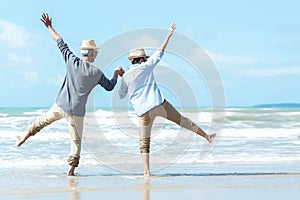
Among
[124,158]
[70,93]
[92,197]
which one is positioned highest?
[70,93]

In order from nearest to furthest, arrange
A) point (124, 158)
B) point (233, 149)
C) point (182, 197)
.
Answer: point (182, 197) → point (124, 158) → point (233, 149)

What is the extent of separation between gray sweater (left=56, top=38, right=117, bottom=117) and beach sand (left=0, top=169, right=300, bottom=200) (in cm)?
89

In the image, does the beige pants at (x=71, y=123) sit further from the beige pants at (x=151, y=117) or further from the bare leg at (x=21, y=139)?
the beige pants at (x=151, y=117)

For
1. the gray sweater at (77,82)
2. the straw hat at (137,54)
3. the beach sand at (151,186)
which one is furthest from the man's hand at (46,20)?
the beach sand at (151,186)

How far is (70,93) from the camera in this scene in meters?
6.60

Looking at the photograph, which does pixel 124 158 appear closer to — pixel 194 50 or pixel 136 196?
pixel 194 50

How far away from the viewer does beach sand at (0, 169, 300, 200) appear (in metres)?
5.41

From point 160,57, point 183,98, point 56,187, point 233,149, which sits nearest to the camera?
point 56,187

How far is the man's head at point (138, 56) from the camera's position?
6.59 m

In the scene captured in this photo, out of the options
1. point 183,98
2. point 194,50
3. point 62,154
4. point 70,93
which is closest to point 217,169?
point 183,98

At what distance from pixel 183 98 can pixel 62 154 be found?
255 cm

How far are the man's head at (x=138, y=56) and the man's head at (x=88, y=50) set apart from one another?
44cm

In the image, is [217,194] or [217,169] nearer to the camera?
[217,194]

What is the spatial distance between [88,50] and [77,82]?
0.41 meters
